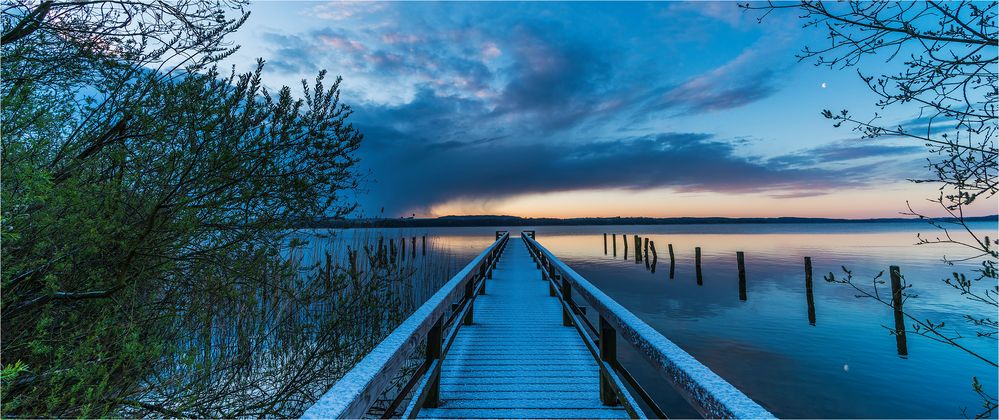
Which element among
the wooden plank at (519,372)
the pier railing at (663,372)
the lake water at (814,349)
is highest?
the pier railing at (663,372)

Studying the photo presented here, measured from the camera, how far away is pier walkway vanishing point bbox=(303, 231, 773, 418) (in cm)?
158

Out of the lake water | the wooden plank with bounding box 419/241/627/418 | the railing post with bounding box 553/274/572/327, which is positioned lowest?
the lake water

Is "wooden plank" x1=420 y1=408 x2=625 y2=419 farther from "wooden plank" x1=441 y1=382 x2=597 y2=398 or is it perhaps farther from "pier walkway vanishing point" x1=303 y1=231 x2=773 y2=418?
"wooden plank" x1=441 y1=382 x2=597 y2=398

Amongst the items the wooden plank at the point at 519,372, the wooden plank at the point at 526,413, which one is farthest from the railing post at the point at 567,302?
the wooden plank at the point at 526,413

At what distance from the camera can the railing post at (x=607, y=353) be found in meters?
3.45

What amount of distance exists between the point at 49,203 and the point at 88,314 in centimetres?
101

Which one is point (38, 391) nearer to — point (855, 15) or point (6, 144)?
point (6, 144)

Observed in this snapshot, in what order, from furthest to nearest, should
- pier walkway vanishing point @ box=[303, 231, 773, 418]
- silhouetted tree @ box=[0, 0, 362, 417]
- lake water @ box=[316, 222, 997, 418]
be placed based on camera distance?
lake water @ box=[316, 222, 997, 418], silhouetted tree @ box=[0, 0, 362, 417], pier walkway vanishing point @ box=[303, 231, 773, 418]

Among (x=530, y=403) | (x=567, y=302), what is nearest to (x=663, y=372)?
(x=530, y=403)

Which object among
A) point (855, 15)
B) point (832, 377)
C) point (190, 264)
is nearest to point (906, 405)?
point (832, 377)

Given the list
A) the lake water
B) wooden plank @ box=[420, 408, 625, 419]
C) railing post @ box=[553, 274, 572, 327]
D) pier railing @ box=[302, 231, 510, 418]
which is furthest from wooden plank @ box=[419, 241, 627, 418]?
the lake water

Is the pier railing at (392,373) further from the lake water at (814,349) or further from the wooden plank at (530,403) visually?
the lake water at (814,349)

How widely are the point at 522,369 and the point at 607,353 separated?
1310 millimetres

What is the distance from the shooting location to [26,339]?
3.19 m
